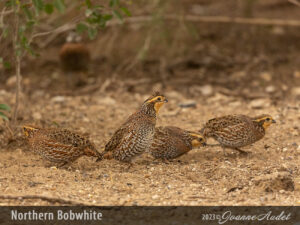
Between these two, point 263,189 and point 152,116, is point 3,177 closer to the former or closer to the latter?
point 152,116

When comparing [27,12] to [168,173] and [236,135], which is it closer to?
[168,173]

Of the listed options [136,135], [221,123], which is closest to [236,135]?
[221,123]

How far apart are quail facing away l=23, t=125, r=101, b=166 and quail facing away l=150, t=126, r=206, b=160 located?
80 centimetres

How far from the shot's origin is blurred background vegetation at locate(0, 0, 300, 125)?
35.0ft

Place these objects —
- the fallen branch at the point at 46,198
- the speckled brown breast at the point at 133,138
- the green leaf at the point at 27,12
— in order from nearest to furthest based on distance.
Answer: the fallen branch at the point at 46,198
the green leaf at the point at 27,12
the speckled brown breast at the point at 133,138

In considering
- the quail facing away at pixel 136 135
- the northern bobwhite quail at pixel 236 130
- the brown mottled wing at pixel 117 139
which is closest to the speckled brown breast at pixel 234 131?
the northern bobwhite quail at pixel 236 130

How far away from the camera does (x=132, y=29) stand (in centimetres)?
1285

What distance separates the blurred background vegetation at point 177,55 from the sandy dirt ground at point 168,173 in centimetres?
154

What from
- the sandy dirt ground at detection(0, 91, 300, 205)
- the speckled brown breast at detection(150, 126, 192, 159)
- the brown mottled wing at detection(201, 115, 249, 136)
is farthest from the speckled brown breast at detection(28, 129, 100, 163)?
the brown mottled wing at detection(201, 115, 249, 136)

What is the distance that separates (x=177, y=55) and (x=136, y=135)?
211 inches

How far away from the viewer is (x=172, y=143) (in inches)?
274

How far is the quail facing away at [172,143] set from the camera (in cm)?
696

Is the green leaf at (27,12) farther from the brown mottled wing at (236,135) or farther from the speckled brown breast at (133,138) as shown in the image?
Answer: the brown mottled wing at (236,135)

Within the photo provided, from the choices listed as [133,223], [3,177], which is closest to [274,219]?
[133,223]
